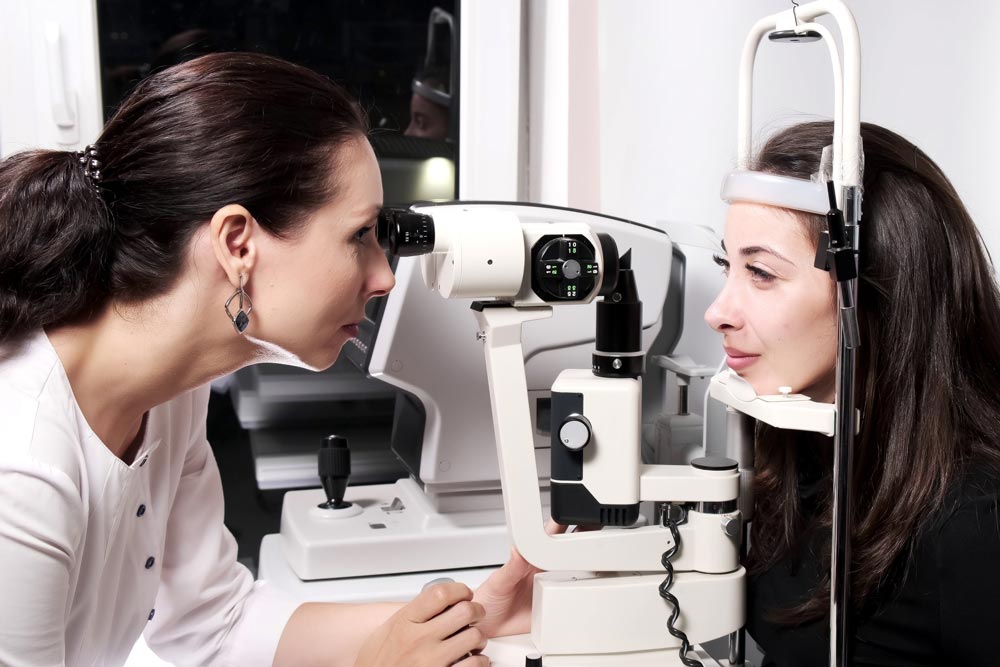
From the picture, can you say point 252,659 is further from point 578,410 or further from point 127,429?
point 578,410

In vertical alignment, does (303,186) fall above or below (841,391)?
above

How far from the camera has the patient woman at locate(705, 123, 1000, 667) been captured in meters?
1.02

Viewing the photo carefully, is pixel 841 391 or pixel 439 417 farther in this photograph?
pixel 439 417

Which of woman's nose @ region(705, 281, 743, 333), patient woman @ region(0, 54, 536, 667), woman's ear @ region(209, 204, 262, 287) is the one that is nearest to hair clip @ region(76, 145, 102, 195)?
patient woman @ region(0, 54, 536, 667)

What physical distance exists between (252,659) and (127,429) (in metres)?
0.40

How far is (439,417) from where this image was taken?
5.22ft

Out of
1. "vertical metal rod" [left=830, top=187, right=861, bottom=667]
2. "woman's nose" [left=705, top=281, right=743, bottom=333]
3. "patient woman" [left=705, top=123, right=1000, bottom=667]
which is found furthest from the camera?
"woman's nose" [left=705, top=281, right=743, bottom=333]

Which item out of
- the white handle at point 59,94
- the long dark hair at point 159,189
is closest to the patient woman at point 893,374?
the long dark hair at point 159,189

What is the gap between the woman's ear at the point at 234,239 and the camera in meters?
1.05

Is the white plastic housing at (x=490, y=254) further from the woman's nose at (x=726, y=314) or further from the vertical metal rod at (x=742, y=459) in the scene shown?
the vertical metal rod at (x=742, y=459)

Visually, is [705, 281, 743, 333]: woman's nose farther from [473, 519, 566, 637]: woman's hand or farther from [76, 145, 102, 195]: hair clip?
[76, 145, 102, 195]: hair clip

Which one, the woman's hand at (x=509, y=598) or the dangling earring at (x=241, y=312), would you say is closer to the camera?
the dangling earring at (x=241, y=312)

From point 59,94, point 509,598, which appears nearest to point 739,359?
point 509,598

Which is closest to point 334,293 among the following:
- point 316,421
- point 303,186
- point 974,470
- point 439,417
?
point 303,186
